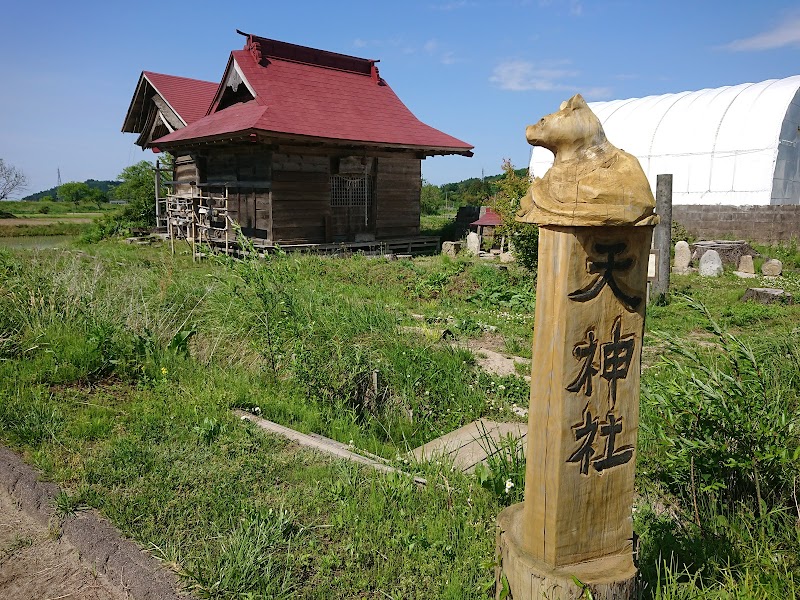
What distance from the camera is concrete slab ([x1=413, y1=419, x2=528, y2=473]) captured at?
402cm

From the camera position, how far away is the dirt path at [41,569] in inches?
121

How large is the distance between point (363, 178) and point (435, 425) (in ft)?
39.5

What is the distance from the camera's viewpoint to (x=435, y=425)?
5.12m

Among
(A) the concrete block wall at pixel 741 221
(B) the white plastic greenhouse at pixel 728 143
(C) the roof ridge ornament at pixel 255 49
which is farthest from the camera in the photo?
(B) the white plastic greenhouse at pixel 728 143

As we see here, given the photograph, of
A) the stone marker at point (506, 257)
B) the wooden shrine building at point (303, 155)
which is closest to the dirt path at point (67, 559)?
the wooden shrine building at point (303, 155)

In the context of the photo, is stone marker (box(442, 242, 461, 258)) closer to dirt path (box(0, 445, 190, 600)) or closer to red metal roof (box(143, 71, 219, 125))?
red metal roof (box(143, 71, 219, 125))

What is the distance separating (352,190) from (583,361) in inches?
568

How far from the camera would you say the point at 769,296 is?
9.20m

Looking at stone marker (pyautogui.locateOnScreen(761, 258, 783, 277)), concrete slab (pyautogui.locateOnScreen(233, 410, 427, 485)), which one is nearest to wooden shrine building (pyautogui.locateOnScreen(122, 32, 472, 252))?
stone marker (pyautogui.locateOnScreen(761, 258, 783, 277))

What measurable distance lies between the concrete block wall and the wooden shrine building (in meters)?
6.65

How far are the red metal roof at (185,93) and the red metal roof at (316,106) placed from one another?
3921 mm

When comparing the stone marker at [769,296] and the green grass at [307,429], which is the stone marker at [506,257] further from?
the green grass at [307,429]

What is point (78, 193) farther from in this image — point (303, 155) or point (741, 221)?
point (741, 221)

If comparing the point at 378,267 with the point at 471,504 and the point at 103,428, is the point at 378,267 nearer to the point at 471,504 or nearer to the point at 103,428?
the point at 103,428
